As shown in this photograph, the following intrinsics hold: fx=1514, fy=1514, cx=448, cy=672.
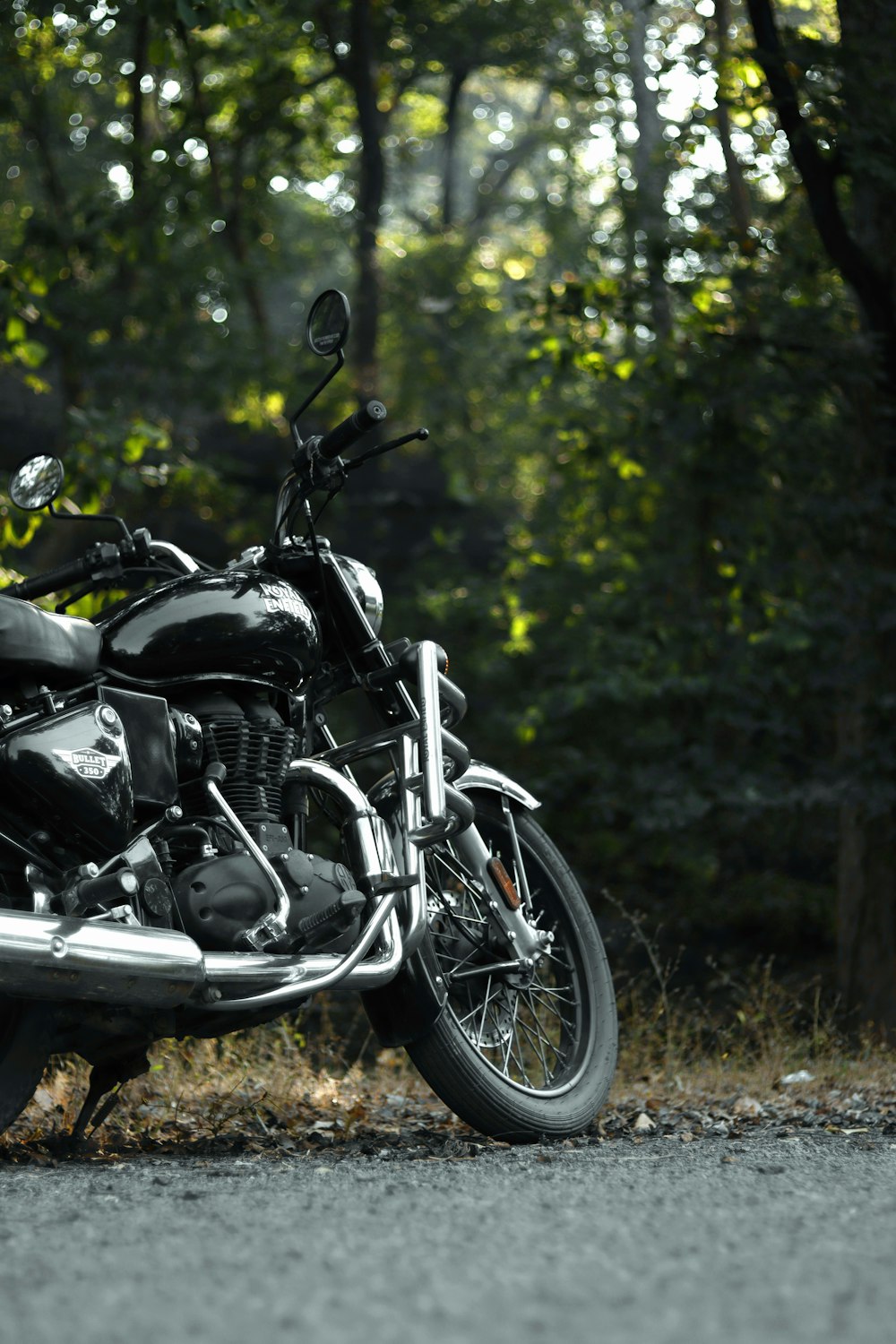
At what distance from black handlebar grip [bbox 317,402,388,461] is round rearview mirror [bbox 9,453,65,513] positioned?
71 cm

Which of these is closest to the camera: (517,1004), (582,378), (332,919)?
(332,919)

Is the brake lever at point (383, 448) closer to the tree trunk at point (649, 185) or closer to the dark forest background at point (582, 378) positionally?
the dark forest background at point (582, 378)

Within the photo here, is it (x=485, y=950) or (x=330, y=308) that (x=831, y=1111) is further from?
→ (x=330, y=308)

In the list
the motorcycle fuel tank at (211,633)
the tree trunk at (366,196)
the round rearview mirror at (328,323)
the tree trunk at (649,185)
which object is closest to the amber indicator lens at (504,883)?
the motorcycle fuel tank at (211,633)

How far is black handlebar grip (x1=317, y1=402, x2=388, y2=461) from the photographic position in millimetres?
3842

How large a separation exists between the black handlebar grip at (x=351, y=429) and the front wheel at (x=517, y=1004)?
1.16 metres

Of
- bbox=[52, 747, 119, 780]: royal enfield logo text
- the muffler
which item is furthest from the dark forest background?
the muffler

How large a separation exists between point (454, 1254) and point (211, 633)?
179cm

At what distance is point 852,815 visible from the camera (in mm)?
8195

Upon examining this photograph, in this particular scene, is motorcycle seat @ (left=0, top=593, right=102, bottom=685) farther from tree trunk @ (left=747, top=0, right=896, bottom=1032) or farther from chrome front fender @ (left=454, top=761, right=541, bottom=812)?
tree trunk @ (left=747, top=0, right=896, bottom=1032)

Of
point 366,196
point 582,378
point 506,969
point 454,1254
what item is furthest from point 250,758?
point 366,196

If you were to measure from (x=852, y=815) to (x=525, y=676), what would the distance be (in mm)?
6092

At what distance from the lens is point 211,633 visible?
373 centimetres

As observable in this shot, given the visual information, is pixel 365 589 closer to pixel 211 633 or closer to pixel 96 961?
pixel 211 633
